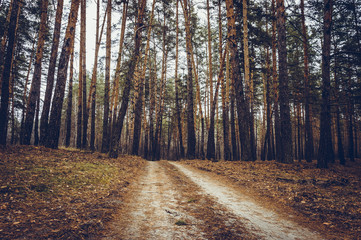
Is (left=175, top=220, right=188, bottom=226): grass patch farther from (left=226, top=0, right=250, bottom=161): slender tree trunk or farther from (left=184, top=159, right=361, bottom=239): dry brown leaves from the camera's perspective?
(left=226, top=0, right=250, bottom=161): slender tree trunk

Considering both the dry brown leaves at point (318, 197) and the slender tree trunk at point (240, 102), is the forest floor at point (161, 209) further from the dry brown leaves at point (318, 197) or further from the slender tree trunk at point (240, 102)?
the slender tree trunk at point (240, 102)

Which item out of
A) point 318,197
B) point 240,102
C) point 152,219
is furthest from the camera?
point 240,102

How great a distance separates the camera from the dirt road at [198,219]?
113 inches

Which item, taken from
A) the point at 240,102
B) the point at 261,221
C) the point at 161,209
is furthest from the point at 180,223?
the point at 240,102

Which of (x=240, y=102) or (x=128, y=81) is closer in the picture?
(x=128, y=81)

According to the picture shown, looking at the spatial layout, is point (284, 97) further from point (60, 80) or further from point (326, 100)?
point (60, 80)

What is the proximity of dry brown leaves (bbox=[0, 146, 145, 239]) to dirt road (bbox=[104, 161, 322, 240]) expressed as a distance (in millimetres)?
451

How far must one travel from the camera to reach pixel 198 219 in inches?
137

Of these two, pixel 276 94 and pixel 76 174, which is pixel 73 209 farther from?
pixel 276 94

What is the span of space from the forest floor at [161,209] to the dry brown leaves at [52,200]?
13mm

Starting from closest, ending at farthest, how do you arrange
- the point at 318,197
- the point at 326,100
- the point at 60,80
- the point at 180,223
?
the point at 180,223, the point at 318,197, the point at 60,80, the point at 326,100

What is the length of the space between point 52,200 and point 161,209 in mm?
2463

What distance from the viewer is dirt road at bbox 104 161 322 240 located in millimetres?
2859

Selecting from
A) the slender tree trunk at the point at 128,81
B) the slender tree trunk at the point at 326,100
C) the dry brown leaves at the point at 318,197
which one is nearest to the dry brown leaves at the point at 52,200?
the dry brown leaves at the point at 318,197
